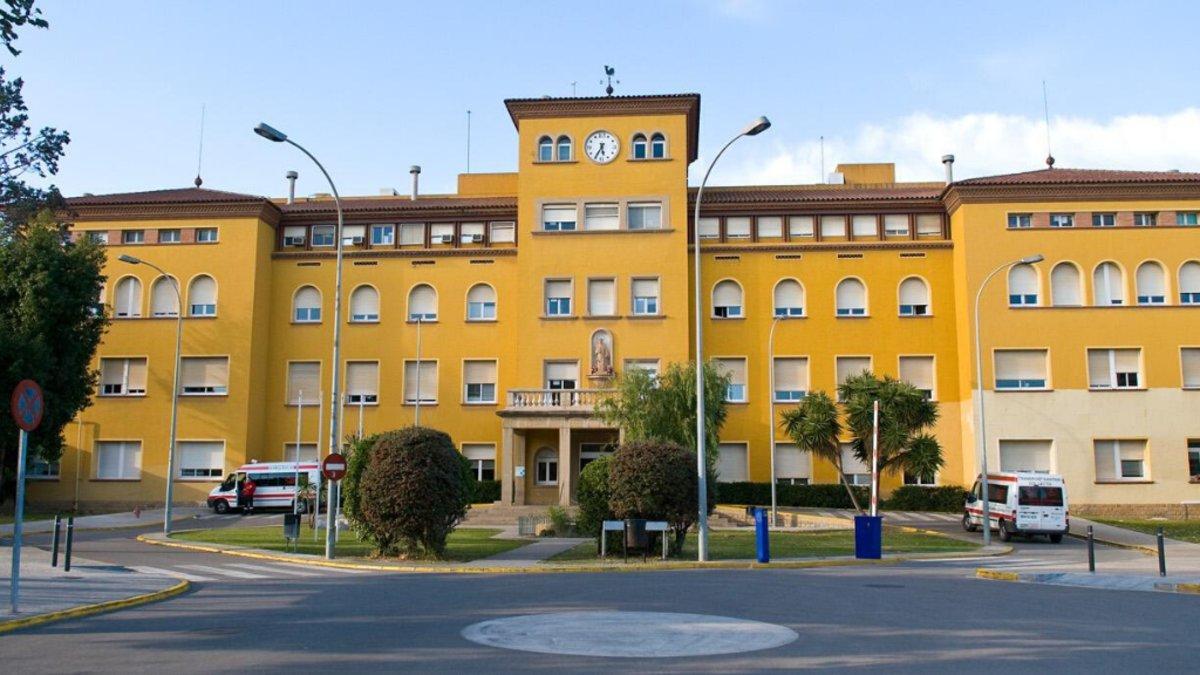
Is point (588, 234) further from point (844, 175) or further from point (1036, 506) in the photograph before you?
point (1036, 506)

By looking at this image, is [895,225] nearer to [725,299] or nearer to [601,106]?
[725,299]

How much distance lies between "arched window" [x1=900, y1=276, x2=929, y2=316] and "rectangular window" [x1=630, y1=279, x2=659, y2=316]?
11042 mm

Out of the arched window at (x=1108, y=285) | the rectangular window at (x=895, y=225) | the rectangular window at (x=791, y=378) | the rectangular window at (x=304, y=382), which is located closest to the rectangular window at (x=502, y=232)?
the rectangular window at (x=304, y=382)

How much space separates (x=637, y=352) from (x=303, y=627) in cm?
3366

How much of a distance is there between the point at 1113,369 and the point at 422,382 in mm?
30004

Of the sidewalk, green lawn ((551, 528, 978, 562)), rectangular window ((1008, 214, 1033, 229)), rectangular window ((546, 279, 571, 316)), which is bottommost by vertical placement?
green lawn ((551, 528, 978, 562))

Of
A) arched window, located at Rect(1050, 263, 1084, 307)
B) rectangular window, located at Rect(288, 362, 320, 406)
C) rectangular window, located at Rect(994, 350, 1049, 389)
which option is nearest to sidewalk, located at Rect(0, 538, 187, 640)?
rectangular window, located at Rect(288, 362, 320, 406)

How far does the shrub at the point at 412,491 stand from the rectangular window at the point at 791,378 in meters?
25.5

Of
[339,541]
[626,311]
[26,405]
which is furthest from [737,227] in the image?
[26,405]

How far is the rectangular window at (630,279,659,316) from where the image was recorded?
45.0 m

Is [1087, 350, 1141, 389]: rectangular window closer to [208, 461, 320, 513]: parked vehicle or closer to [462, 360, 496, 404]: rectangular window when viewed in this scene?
[462, 360, 496, 404]: rectangular window

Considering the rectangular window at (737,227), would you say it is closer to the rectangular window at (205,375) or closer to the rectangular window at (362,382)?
the rectangular window at (362,382)

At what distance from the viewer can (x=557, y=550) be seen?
2448 cm

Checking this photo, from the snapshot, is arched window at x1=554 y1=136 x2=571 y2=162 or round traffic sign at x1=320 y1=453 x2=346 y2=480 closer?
round traffic sign at x1=320 y1=453 x2=346 y2=480
